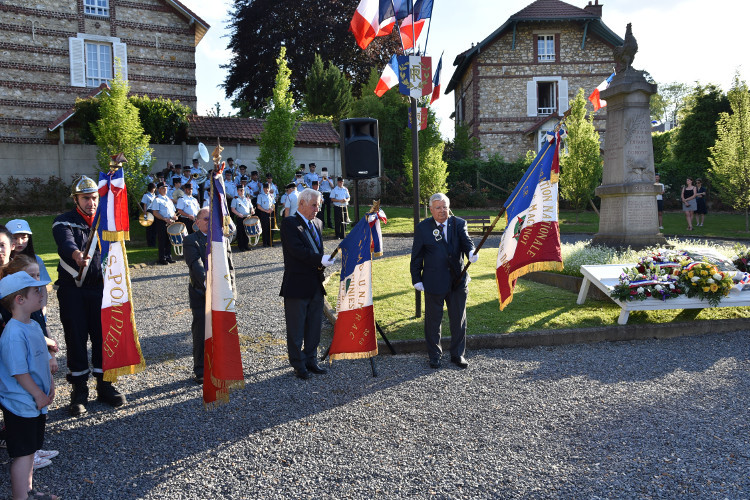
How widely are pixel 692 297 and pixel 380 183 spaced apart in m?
22.7

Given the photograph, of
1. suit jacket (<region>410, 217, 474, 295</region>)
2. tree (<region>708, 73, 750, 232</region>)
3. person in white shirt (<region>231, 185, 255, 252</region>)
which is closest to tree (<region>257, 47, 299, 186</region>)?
person in white shirt (<region>231, 185, 255, 252</region>)

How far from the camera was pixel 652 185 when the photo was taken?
37.6ft

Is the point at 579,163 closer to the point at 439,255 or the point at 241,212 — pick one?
the point at 241,212

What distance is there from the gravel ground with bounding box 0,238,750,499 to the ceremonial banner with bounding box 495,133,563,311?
1161mm

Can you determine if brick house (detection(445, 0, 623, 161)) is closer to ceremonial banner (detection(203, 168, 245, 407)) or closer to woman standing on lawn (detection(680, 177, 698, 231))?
woman standing on lawn (detection(680, 177, 698, 231))

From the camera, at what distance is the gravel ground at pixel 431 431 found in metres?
3.67

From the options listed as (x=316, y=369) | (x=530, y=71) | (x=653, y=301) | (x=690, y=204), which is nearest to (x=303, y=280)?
(x=316, y=369)

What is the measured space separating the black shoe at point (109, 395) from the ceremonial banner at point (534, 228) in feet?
14.1

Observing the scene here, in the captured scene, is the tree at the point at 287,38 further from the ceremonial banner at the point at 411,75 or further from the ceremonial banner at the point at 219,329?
the ceremonial banner at the point at 219,329

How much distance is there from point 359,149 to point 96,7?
23238 millimetres

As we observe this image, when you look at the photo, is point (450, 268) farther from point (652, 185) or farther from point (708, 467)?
point (652, 185)

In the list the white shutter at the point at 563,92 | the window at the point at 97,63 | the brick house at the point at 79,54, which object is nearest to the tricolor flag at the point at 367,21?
the brick house at the point at 79,54

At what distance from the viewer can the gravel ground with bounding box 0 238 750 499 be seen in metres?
3.67

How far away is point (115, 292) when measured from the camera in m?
4.96
